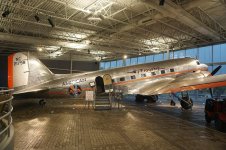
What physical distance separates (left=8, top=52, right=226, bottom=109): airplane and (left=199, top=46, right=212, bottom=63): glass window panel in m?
6.88

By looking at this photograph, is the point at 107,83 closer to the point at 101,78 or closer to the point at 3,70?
the point at 101,78

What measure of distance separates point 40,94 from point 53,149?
8397 mm

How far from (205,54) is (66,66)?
1000 inches

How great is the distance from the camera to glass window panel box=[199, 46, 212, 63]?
838 inches

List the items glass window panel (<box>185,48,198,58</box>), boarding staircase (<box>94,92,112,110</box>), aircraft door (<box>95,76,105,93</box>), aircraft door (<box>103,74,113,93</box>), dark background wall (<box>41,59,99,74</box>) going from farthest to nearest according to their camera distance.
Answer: dark background wall (<box>41,59,99,74</box>)
glass window panel (<box>185,48,198,58</box>)
aircraft door (<box>95,76,105,93</box>)
aircraft door (<box>103,74,113,93</box>)
boarding staircase (<box>94,92,112,110</box>)

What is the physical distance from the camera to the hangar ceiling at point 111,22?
11367 mm

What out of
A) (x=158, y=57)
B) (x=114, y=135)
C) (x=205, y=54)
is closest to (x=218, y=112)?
(x=114, y=135)

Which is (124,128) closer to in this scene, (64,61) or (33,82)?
(33,82)

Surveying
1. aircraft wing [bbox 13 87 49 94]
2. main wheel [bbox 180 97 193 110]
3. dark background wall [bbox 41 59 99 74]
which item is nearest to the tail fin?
aircraft wing [bbox 13 87 49 94]

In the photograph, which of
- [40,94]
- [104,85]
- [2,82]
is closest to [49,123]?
A: [40,94]

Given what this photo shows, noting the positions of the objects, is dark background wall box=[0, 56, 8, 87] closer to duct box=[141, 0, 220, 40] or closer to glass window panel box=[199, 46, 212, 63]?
duct box=[141, 0, 220, 40]

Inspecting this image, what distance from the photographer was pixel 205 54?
21.8m

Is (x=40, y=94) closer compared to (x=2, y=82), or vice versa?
(x=40, y=94)

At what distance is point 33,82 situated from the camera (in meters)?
13.2
